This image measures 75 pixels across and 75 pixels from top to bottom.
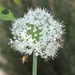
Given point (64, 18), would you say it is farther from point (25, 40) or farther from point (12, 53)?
point (25, 40)

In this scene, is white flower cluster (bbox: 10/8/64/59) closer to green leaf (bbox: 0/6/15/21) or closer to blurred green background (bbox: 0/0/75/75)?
green leaf (bbox: 0/6/15/21)

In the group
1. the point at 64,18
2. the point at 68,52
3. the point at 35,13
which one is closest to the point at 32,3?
the point at 64,18

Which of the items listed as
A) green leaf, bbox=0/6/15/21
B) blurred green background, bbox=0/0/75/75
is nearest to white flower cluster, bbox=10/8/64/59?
green leaf, bbox=0/6/15/21

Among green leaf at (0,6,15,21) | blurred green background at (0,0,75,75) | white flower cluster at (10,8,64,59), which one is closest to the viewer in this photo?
green leaf at (0,6,15,21)

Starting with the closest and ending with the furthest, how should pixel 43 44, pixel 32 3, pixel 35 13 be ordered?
pixel 43 44, pixel 35 13, pixel 32 3

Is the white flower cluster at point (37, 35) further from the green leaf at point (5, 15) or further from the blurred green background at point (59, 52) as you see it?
the blurred green background at point (59, 52)

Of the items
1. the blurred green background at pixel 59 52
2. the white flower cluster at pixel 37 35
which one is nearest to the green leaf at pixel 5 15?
the white flower cluster at pixel 37 35
